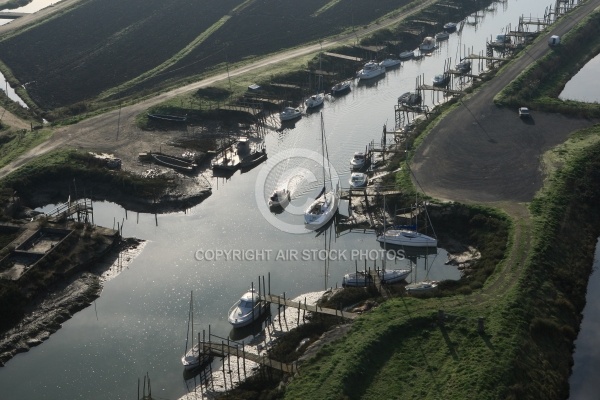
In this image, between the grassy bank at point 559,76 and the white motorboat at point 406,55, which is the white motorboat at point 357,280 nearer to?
the grassy bank at point 559,76

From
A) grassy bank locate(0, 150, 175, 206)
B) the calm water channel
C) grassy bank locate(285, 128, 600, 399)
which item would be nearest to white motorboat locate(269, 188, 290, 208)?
the calm water channel

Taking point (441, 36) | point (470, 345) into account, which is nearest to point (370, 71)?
point (441, 36)

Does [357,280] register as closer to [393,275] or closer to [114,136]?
[393,275]

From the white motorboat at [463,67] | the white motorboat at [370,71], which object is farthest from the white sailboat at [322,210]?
the white motorboat at [463,67]

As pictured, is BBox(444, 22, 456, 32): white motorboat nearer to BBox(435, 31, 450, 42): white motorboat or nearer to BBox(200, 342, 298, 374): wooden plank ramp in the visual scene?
BBox(435, 31, 450, 42): white motorboat

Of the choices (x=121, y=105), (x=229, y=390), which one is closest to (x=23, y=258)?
(x=229, y=390)

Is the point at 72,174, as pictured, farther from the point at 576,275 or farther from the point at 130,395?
the point at 576,275

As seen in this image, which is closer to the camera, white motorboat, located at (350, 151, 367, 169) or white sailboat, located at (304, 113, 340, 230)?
white sailboat, located at (304, 113, 340, 230)
